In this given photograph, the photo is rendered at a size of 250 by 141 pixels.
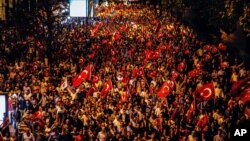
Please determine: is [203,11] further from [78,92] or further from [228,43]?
[78,92]

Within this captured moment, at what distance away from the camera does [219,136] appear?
18.5m

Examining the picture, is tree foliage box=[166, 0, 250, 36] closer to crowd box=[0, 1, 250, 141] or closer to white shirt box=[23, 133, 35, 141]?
crowd box=[0, 1, 250, 141]

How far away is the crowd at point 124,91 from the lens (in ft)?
65.2

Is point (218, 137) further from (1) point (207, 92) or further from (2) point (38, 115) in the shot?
(2) point (38, 115)

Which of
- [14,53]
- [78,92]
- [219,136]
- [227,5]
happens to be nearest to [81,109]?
[78,92]

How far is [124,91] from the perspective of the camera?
2456 cm

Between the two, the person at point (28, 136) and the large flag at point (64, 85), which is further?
the large flag at point (64, 85)

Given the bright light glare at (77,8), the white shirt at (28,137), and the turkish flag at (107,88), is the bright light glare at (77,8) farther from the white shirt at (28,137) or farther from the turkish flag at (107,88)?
the white shirt at (28,137)

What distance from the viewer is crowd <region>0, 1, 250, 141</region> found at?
19875 mm

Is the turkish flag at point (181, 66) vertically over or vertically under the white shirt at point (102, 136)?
over

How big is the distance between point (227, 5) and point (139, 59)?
657 cm

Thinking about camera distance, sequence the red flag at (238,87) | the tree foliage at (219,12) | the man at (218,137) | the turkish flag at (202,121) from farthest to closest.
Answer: the tree foliage at (219,12), the red flag at (238,87), the turkish flag at (202,121), the man at (218,137)

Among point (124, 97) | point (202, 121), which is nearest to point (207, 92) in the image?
point (202, 121)

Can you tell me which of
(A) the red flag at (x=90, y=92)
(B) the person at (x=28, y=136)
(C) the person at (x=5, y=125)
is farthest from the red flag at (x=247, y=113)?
(C) the person at (x=5, y=125)
